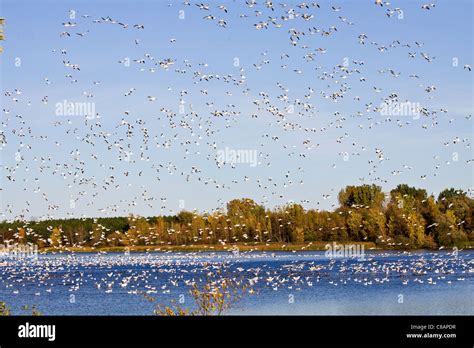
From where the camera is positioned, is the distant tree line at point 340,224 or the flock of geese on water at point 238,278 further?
the distant tree line at point 340,224

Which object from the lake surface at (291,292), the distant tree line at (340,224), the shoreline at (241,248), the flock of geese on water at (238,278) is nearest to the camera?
the lake surface at (291,292)

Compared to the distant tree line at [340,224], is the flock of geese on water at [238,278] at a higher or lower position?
lower

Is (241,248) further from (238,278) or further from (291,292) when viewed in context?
(291,292)

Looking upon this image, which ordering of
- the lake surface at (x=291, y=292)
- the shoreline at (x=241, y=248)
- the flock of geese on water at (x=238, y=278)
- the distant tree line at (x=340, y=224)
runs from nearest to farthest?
the lake surface at (x=291, y=292)
the flock of geese on water at (x=238, y=278)
the distant tree line at (x=340, y=224)
the shoreline at (x=241, y=248)

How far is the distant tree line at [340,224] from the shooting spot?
119 meters

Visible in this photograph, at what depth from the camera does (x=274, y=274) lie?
219 ft

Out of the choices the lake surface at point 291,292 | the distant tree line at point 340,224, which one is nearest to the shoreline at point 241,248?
the distant tree line at point 340,224

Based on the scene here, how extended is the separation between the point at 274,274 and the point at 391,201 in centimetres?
6362

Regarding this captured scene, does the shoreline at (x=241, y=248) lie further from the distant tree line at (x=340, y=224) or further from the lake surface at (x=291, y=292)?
the lake surface at (x=291, y=292)

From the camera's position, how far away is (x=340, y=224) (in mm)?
128875

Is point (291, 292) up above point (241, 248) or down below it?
below

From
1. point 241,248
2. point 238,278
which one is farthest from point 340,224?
point 238,278
